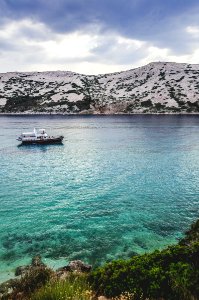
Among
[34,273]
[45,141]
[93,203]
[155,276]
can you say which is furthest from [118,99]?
[155,276]

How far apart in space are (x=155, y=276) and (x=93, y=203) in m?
19.6

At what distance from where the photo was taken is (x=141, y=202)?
32.2 m

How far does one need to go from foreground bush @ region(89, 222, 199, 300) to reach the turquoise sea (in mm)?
7189

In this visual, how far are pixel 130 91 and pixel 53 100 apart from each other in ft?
149

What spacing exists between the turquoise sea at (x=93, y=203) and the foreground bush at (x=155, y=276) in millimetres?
7189

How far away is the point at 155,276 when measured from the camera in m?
12.3

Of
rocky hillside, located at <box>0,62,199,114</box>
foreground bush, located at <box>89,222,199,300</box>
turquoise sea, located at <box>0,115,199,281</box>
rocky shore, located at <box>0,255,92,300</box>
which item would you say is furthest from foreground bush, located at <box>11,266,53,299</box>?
rocky hillside, located at <box>0,62,199,114</box>

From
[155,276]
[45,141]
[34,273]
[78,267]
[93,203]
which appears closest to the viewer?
[155,276]

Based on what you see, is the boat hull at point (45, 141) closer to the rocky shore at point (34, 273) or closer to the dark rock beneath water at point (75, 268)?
the rocky shore at point (34, 273)

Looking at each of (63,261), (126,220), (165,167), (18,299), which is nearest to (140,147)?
(165,167)

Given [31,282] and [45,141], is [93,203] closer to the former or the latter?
[31,282]

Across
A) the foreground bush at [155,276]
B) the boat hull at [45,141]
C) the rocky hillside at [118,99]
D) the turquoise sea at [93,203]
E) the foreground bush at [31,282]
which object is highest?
the rocky hillside at [118,99]

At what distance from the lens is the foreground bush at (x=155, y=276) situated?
11.4m

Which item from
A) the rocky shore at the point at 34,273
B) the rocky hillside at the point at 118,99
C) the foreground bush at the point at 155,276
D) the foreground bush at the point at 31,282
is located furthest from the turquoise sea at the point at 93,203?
the rocky hillside at the point at 118,99
